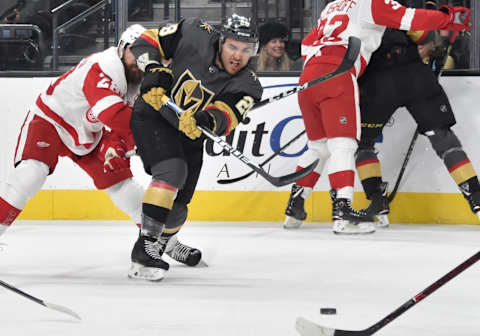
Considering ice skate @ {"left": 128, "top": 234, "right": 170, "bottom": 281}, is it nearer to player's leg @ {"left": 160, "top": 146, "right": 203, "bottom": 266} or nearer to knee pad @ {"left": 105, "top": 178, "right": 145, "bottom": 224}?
player's leg @ {"left": 160, "top": 146, "right": 203, "bottom": 266}

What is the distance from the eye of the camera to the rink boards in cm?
488

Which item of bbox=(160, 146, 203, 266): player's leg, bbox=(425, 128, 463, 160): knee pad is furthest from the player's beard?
bbox=(425, 128, 463, 160): knee pad

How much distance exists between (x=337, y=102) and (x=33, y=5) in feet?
7.41

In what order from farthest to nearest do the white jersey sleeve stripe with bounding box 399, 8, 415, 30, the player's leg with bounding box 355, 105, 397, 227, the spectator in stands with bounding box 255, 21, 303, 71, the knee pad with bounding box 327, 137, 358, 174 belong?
the spectator in stands with bounding box 255, 21, 303, 71 → the player's leg with bounding box 355, 105, 397, 227 → the white jersey sleeve stripe with bounding box 399, 8, 415, 30 → the knee pad with bounding box 327, 137, 358, 174

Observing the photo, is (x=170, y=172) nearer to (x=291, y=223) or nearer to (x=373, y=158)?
(x=291, y=223)

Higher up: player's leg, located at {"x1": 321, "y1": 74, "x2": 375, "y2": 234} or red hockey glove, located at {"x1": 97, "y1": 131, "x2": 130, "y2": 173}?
red hockey glove, located at {"x1": 97, "y1": 131, "x2": 130, "y2": 173}

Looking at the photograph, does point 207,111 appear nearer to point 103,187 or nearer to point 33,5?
point 103,187

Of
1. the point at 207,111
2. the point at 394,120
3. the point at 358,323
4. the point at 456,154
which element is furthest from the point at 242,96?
the point at 394,120

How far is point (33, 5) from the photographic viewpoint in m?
5.61

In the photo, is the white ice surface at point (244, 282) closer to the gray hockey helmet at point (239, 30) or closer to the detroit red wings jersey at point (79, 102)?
the detroit red wings jersey at point (79, 102)

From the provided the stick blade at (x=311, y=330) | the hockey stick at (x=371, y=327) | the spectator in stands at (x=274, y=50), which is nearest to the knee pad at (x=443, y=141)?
the spectator in stands at (x=274, y=50)

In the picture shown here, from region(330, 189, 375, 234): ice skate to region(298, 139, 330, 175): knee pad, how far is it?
11.6 inches

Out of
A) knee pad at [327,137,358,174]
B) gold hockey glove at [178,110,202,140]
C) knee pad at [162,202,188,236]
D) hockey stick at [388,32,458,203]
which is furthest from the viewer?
hockey stick at [388,32,458,203]

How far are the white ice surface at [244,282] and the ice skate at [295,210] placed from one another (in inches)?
3.0
